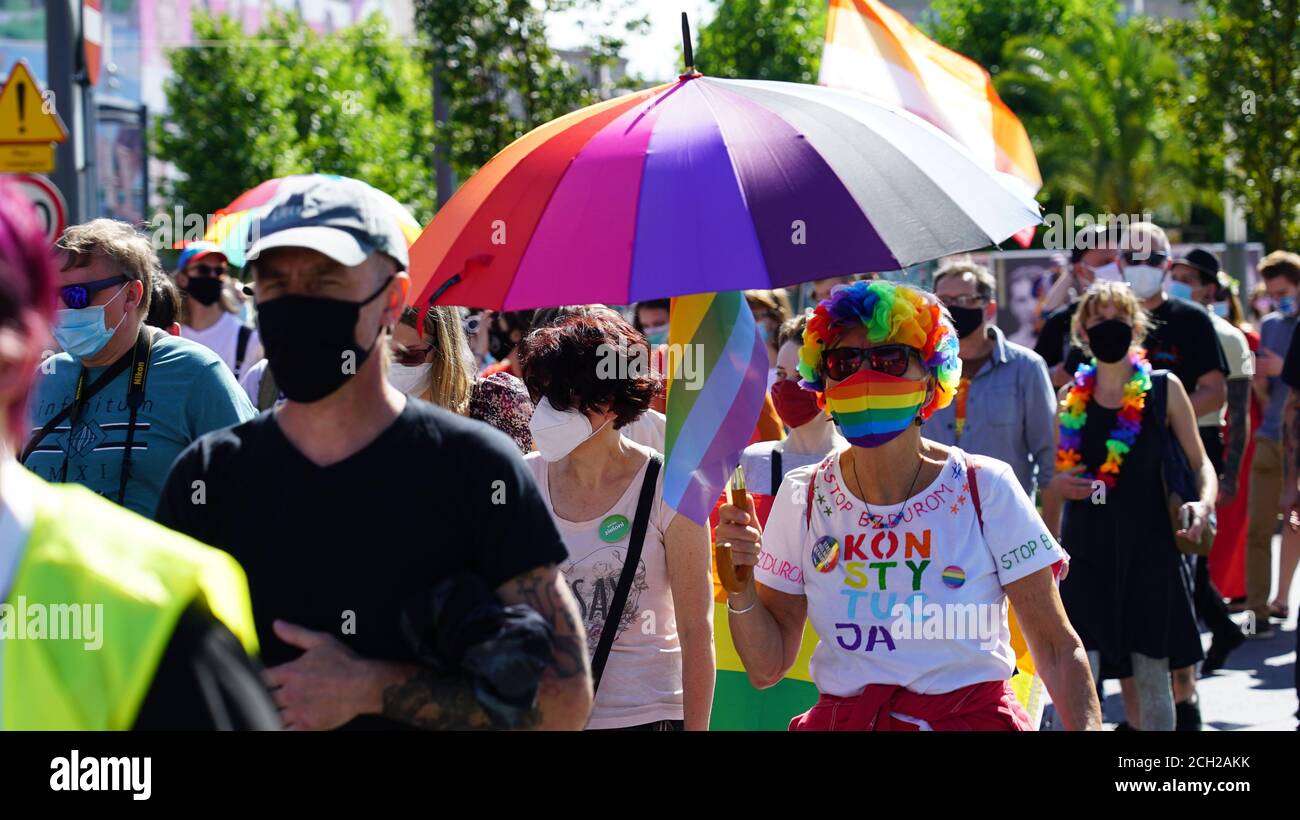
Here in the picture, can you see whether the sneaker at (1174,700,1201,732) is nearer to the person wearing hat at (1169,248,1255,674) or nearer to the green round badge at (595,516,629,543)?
the person wearing hat at (1169,248,1255,674)

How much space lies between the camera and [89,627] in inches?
71.0

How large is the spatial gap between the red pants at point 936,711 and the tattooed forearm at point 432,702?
4.20 ft

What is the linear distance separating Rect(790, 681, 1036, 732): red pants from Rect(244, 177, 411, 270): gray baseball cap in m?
1.53

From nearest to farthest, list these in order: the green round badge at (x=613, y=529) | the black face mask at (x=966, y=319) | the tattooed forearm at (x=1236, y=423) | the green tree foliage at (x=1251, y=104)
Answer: the green round badge at (x=613, y=529)
the black face mask at (x=966, y=319)
the tattooed forearm at (x=1236, y=423)
the green tree foliage at (x=1251, y=104)

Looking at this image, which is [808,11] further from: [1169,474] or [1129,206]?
[1169,474]

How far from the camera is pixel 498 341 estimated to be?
330 inches

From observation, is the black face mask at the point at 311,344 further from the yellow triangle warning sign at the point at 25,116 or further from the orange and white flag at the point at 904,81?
the yellow triangle warning sign at the point at 25,116

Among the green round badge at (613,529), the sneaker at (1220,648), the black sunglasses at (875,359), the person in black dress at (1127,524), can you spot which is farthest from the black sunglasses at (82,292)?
the sneaker at (1220,648)

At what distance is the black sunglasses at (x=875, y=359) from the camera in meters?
3.86

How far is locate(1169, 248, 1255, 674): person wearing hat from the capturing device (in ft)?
28.0

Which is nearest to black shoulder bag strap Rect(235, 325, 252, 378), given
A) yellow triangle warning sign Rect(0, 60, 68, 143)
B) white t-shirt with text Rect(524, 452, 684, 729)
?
yellow triangle warning sign Rect(0, 60, 68, 143)

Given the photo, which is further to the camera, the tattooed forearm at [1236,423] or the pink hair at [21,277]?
the tattooed forearm at [1236,423]

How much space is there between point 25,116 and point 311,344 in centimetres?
916

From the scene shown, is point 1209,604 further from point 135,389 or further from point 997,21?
point 997,21
